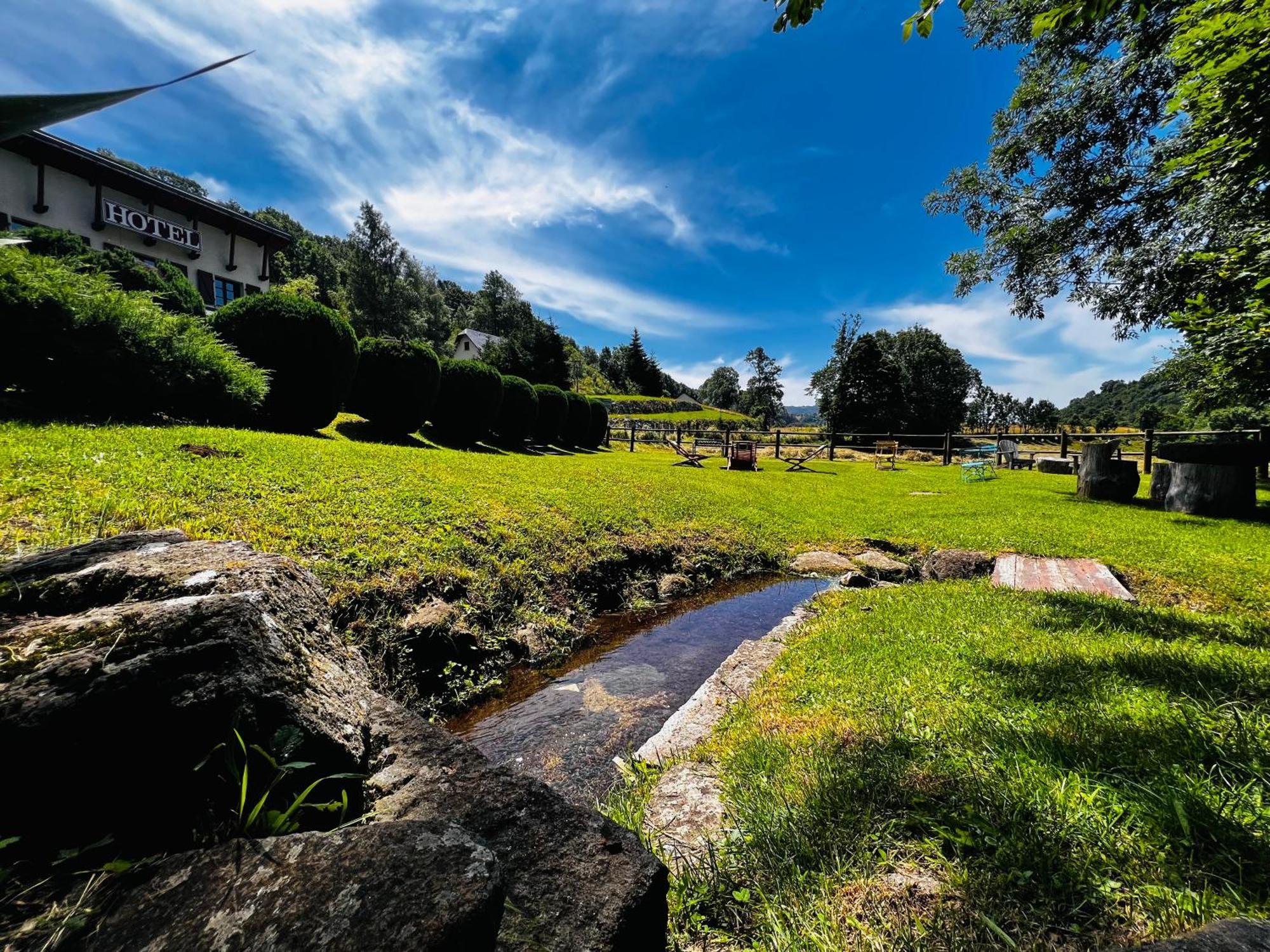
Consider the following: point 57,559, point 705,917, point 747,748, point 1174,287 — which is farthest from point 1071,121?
point 57,559

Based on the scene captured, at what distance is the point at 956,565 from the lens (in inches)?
281

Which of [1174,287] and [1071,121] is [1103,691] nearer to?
[1174,287]

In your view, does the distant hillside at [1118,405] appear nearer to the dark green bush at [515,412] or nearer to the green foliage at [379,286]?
the dark green bush at [515,412]

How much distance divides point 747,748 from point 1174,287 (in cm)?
1621

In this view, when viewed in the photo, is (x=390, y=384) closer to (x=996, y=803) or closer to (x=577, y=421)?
(x=577, y=421)

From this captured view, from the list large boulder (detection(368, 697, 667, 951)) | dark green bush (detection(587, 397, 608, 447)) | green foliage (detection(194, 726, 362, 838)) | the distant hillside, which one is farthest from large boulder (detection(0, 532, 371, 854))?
the distant hillside

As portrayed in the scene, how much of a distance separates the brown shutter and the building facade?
0.11ft

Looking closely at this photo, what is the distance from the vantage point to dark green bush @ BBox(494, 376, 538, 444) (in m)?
17.8

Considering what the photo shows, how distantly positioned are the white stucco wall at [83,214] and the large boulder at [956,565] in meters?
32.9

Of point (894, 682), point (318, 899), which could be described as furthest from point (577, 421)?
point (318, 899)

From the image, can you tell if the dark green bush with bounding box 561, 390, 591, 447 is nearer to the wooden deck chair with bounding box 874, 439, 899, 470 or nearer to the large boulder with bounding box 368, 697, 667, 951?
the wooden deck chair with bounding box 874, 439, 899, 470

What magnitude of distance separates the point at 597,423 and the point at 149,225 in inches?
892

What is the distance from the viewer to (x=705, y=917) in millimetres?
1737

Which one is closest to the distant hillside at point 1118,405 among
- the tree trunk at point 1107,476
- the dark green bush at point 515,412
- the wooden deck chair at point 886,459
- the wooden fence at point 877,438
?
the wooden fence at point 877,438
